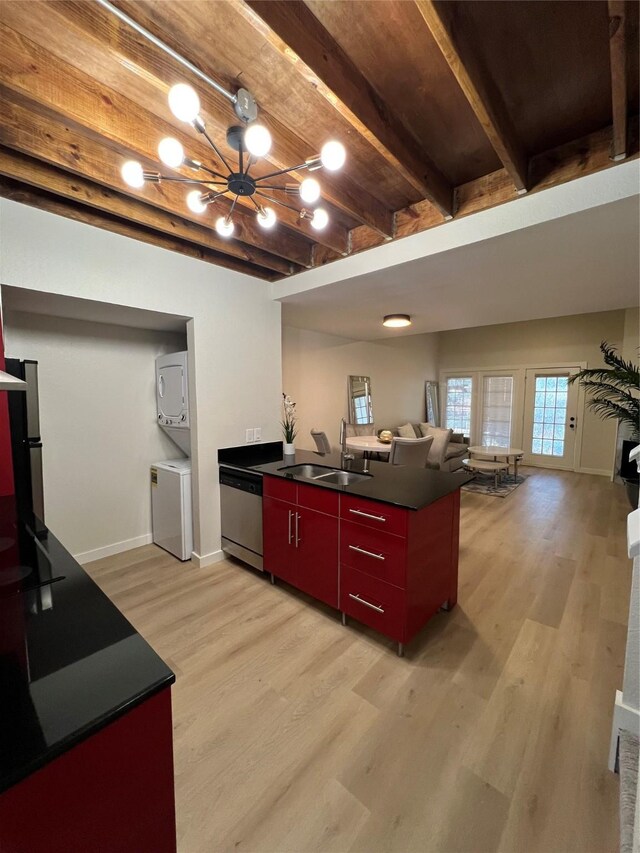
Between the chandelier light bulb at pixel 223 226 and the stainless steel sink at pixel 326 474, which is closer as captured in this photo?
the chandelier light bulb at pixel 223 226

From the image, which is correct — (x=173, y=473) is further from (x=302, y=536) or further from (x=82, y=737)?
(x=82, y=737)

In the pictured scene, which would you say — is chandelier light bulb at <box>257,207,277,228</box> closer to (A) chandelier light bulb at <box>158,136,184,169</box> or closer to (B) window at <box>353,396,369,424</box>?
(A) chandelier light bulb at <box>158,136,184,169</box>

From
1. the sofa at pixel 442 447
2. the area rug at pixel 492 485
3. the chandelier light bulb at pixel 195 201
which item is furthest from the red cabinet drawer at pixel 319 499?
the area rug at pixel 492 485

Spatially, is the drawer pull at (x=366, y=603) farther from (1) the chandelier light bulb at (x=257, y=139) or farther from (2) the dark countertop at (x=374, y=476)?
(1) the chandelier light bulb at (x=257, y=139)

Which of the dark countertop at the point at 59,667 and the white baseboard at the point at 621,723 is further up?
the dark countertop at the point at 59,667

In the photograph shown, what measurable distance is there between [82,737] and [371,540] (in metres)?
1.53

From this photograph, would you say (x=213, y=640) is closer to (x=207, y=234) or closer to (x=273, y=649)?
(x=273, y=649)

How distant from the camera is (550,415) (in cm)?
665

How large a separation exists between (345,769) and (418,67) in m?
2.76

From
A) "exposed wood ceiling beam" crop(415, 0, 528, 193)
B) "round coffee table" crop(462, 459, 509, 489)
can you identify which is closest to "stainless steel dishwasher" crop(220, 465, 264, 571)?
"exposed wood ceiling beam" crop(415, 0, 528, 193)

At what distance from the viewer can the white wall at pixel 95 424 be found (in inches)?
107

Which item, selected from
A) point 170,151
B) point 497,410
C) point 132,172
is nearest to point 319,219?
point 170,151

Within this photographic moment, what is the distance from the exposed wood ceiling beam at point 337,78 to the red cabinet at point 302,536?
5.84ft

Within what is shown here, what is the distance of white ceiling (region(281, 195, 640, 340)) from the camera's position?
189cm
